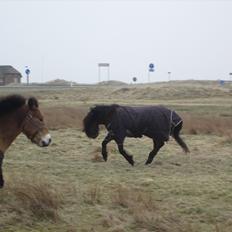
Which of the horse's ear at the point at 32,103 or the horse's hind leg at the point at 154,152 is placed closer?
the horse's ear at the point at 32,103

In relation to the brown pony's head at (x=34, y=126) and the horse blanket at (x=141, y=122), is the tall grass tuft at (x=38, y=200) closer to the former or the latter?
the brown pony's head at (x=34, y=126)

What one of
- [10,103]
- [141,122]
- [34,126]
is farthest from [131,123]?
[10,103]

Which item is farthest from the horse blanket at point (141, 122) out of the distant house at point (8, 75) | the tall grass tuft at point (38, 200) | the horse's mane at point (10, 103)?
the distant house at point (8, 75)

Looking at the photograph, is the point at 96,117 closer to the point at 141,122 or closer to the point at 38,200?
the point at 141,122

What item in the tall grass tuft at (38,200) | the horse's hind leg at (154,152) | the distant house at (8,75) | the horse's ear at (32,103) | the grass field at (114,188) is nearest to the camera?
the grass field at (114,188)

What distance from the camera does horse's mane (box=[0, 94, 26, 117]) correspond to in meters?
8.64

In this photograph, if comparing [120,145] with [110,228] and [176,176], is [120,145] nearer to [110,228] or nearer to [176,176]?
[176,176]

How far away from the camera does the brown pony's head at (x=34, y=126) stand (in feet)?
28.5

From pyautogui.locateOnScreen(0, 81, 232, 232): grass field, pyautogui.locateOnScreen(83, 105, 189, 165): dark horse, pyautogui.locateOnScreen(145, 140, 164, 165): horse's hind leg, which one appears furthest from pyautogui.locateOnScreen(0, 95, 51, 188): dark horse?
pyautogui.locateOnScreen(145, 140, 164, 165): horse's hind leg

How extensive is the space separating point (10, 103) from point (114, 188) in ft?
7.60

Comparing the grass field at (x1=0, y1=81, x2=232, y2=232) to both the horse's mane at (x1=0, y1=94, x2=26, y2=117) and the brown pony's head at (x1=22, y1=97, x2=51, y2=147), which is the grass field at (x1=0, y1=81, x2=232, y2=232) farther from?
the horse's mane at (x1=0, y1=94, x2=26, y2=117)

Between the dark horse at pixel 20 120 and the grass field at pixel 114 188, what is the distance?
29.4 inches

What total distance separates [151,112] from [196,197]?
13.7 feet

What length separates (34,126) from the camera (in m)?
8.69
